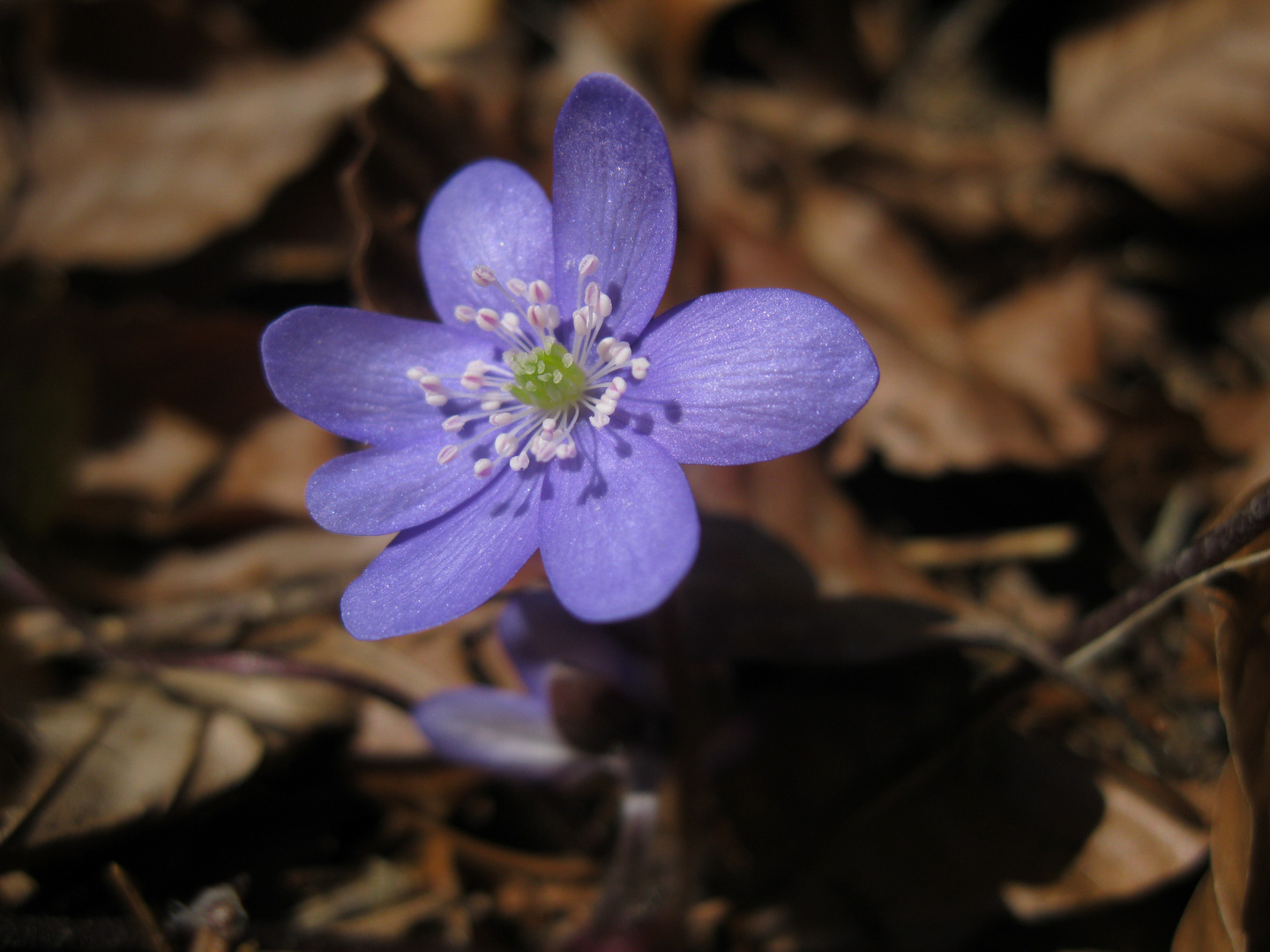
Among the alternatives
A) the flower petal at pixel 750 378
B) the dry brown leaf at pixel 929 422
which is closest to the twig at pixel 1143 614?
the dry brown leaf at pixel 929 422

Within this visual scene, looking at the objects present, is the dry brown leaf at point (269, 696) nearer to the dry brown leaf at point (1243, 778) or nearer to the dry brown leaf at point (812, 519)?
the dry brown leaf at point (812, 519)

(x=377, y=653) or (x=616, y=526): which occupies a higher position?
(x=616, y=526)

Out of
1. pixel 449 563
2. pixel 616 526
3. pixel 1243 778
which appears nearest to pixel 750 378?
pixel 616 526

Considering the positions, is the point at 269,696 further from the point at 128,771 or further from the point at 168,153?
the point at 168,153

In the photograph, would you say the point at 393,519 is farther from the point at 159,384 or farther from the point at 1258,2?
the point at 1258,2

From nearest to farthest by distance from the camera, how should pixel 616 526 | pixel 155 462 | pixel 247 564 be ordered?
1. pixel 616 526
2. pixel 247 564
3. pixel 155 462

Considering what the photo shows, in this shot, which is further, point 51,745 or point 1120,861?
point 51,745

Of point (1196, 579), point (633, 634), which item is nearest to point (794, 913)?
point (633, 634)
